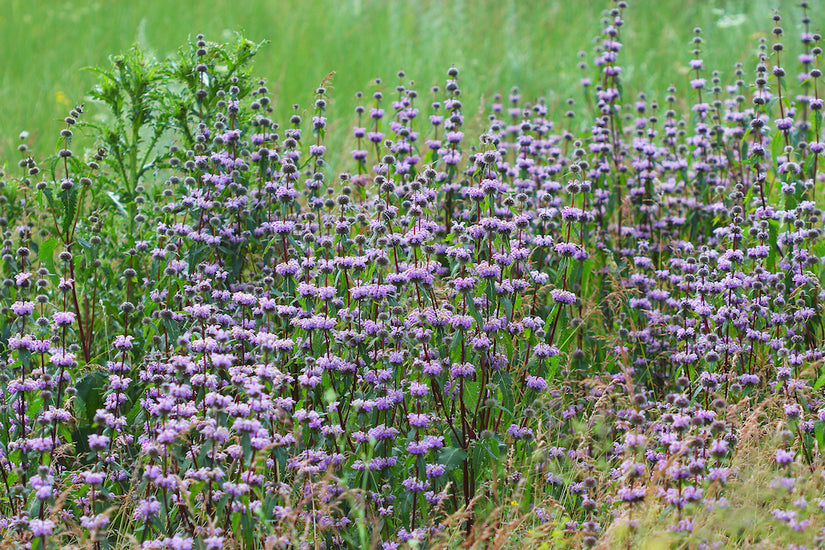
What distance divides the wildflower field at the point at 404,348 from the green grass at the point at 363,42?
279 cm

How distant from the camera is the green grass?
27.8ft

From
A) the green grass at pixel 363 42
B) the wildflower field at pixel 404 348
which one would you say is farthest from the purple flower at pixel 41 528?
the green grass at pixel 363 42

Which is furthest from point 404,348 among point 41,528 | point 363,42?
point 363,42

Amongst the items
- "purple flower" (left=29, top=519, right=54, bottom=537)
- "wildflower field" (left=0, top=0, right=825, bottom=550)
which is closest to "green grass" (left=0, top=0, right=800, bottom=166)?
"wildflower field" (left=0, top=0, right=825, bottom=550)

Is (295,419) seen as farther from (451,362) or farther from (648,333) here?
(648,333)

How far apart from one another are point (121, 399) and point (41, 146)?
476 cm

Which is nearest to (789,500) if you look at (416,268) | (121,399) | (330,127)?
(416,268)

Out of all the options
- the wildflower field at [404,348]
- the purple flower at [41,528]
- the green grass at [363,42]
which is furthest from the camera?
the green grass at [363,42]

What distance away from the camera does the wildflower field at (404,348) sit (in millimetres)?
2953

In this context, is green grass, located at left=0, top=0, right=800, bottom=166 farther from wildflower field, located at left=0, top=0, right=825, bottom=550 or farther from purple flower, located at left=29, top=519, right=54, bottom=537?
purple flower, located at left=29, top=519, right=54, bottom=537

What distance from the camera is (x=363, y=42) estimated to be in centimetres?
971

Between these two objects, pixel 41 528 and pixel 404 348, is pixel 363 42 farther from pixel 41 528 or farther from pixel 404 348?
pixel 41 528

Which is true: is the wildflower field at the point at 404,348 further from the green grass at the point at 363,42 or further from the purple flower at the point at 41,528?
the green grass at the point at 363,42

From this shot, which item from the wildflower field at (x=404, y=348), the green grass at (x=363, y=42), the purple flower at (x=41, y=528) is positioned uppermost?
the green grass at (x=363, y=42)
